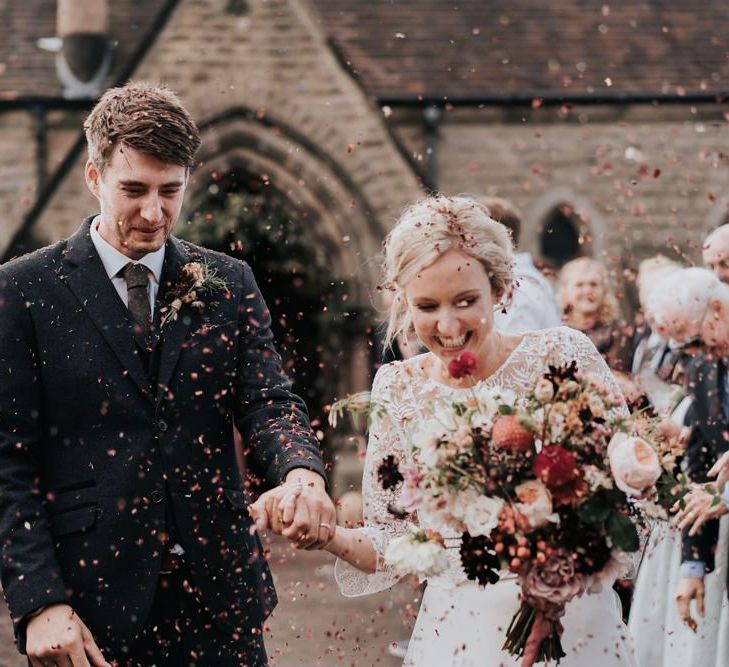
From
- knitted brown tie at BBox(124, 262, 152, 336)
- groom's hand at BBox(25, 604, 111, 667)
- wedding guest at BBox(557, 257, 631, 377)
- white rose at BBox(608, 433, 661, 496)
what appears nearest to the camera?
white rose at BBox(608, 433, 661, 496)

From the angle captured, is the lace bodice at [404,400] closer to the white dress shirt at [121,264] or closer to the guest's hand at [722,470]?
the white dress shirt at [121,264]

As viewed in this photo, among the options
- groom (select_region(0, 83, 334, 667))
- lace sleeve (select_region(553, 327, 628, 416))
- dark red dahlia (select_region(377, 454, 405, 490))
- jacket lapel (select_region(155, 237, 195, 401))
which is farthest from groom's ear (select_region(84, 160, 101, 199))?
lace sleeve (select_region(553, 327, 628, 416))

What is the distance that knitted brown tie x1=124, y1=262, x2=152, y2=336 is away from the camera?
4.17m

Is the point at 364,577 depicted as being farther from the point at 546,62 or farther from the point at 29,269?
the point at 546,62

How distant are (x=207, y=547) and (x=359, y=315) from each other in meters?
13.6

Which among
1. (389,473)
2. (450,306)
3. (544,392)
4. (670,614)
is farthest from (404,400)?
(670,614)

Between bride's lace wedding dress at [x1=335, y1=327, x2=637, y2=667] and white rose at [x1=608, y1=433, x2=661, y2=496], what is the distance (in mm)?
566

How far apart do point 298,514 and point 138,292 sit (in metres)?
0.95

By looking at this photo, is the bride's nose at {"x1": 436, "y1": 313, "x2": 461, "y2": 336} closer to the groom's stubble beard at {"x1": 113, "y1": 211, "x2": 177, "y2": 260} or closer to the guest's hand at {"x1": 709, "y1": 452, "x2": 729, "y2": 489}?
the groom's stubble beard at {"x1": 113, "y1": 211, "x2": 177, "y2": 260}

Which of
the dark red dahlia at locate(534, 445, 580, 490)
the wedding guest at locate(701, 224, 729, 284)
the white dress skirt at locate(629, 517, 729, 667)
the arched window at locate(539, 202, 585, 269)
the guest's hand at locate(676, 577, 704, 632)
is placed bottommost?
the arched window at locate(539, 202, 585, 269)

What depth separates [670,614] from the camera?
267 inches

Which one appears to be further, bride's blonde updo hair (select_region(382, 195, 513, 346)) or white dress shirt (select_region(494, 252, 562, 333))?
white dress shirt (select_region(494, 252, 562, 333))

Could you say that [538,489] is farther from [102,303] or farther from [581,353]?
[102,303]

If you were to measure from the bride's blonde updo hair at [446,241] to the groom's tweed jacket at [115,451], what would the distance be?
58 cm
